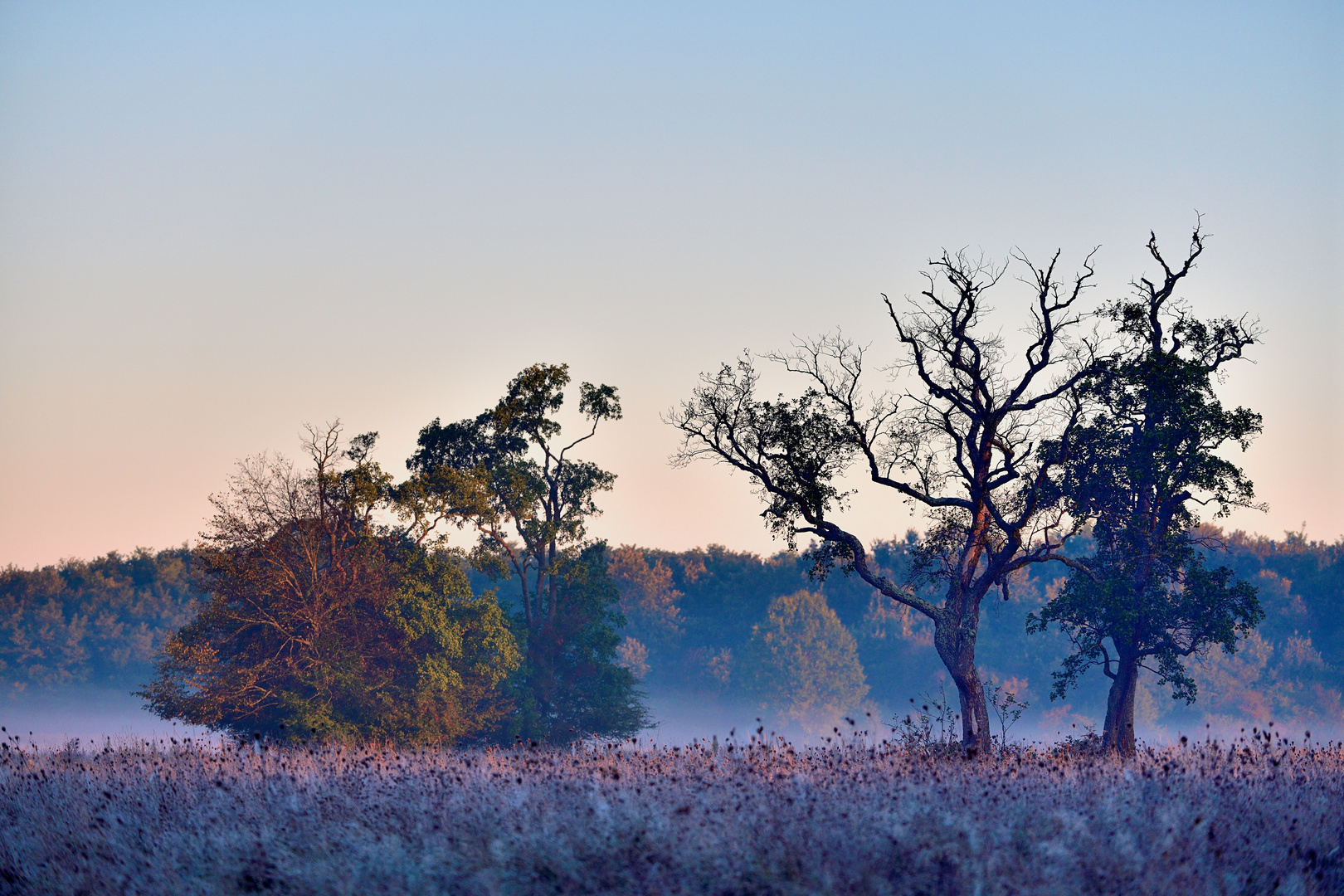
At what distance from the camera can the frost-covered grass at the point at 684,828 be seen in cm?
904

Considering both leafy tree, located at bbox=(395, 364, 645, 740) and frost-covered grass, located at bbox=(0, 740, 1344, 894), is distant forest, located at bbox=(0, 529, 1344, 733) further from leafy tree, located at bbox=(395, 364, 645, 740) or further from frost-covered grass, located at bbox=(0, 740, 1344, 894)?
frost-covered grass, located at bbox=(0, 740, 1344, 894)

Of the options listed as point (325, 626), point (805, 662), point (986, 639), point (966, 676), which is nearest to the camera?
point (966, 676)

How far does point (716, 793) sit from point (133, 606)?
93839mm

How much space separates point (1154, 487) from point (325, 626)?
1067 inches

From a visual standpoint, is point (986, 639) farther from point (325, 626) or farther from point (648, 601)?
point (325, 626)

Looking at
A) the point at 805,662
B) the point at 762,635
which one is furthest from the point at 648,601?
the point at 805,662

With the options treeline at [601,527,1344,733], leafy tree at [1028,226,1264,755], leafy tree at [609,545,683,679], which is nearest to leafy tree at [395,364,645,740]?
leafy tree at [1028,226,1264,755]

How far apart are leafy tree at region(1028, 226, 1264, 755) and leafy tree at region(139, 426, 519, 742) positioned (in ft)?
71.3

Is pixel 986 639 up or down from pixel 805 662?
up

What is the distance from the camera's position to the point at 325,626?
39.2 meters

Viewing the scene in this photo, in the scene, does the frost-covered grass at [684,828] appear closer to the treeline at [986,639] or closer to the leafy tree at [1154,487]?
the leafy tree at [1154,487]

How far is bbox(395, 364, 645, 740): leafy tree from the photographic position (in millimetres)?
41938

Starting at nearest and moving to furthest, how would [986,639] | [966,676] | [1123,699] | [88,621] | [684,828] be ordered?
[684,828] < [966,676] < [1123,699] < [986,639] < [88,621]

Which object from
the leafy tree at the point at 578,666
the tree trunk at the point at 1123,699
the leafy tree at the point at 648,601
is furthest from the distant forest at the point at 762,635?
the tree trunk at the point at 1123,699
